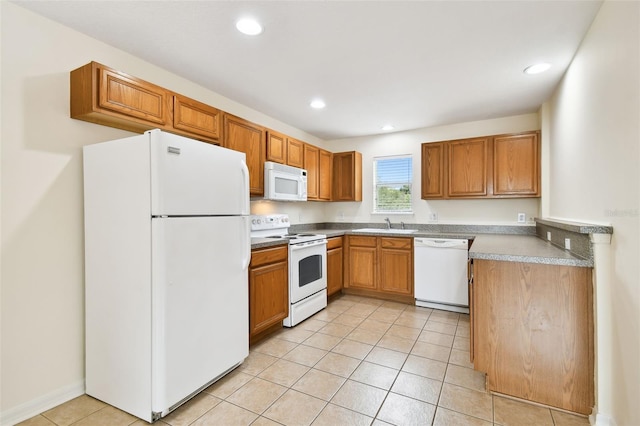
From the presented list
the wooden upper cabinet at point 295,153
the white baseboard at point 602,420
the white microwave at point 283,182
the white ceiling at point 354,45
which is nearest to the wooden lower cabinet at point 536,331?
the white baseboard at point 602,420

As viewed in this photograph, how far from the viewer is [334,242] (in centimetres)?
408

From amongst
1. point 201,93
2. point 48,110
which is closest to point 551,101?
point 201,93

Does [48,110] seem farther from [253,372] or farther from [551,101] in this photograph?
[551,101]

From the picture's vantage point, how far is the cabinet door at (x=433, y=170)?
399 centimetres

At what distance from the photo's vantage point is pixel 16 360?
1.77m

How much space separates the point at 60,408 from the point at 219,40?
2.62m

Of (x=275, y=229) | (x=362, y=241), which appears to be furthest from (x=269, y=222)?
(x=362, y=241)

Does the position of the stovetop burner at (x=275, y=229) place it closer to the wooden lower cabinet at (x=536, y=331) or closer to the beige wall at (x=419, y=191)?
the beige wall at (x=419, y=191)

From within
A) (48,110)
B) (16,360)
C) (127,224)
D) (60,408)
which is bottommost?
(60,408)

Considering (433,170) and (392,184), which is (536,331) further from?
(392,184)

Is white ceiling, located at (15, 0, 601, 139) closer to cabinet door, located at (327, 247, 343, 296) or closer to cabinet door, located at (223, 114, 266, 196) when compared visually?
cabinet door, located at (223, 114, 266, 196)

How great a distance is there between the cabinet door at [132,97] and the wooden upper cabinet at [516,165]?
3.59 meters

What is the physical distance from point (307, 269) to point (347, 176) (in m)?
1.87

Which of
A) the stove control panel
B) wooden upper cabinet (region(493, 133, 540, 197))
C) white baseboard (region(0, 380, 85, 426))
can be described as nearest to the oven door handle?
the stove control panel
